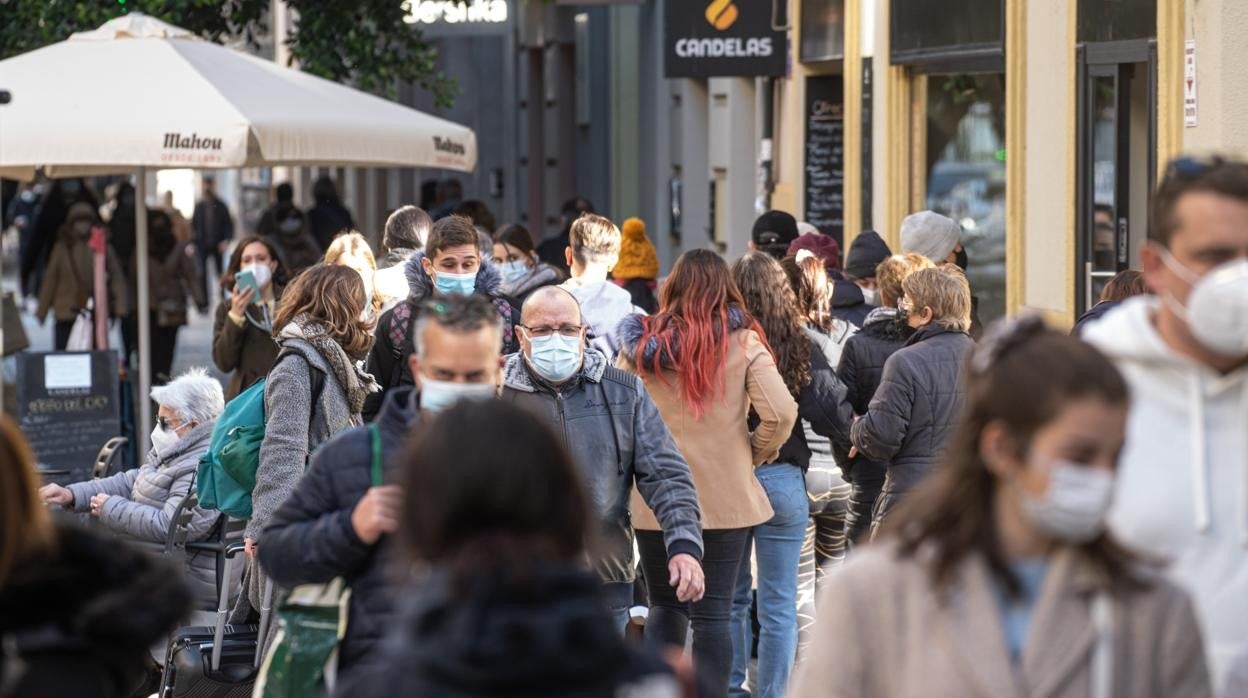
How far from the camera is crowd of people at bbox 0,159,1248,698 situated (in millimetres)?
2883

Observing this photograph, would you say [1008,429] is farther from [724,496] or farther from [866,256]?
[866,256]

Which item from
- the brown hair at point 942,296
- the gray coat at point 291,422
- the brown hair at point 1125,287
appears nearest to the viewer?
the gray coat at point 291,422

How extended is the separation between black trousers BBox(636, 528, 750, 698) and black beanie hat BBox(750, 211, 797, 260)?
358cm

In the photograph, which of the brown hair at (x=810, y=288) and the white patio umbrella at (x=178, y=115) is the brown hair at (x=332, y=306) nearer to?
the brown hair at (x=810, y=288)

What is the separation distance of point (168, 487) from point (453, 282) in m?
1.38

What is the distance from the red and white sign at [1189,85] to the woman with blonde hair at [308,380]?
3879 millimetres

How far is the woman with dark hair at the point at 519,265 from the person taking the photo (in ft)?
35.9

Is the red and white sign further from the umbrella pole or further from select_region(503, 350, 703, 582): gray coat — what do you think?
the umbrella pole

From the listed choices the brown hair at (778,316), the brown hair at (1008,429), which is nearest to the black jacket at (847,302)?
the brown hair at (778,316)

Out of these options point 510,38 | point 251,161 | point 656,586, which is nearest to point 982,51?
point 251,161

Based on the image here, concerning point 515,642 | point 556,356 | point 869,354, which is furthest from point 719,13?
point 515,642

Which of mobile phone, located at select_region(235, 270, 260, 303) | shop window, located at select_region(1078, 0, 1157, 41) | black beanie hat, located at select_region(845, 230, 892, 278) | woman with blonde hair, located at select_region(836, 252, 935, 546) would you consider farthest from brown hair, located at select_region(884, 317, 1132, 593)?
mobile phone, located at select_region(235, 270, 260, 303)

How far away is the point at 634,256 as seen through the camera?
43.3 feet

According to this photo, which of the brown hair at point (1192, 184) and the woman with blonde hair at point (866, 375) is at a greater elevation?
the brown hair at point (1192, 184)
